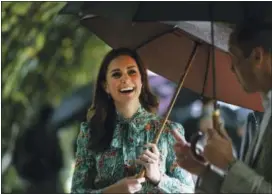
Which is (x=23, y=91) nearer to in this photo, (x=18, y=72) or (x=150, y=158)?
(x=18, y=72)

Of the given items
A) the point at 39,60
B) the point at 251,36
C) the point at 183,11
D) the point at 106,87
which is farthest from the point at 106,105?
the point at 39,60

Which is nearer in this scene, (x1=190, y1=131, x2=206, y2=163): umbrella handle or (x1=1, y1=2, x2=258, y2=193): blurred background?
(x1=190, y1=131, x2=206, y2=163): umbrella handle

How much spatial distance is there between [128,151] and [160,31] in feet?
1.27

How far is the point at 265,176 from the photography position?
1466mm

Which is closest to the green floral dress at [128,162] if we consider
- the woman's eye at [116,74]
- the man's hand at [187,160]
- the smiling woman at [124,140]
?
the smiling woman at [124,140]

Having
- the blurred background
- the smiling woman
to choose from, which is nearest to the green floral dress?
the smiling woman

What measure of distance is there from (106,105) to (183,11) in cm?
36

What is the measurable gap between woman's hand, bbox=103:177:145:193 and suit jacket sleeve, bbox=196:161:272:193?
24cm

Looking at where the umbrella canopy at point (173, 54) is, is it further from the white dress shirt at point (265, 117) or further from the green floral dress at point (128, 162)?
the white dress shirt at point (265, 117)

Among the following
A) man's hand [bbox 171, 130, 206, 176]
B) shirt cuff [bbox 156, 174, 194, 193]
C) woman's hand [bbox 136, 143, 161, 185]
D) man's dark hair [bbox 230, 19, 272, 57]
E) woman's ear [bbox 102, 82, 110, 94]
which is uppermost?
man's dark hair [bbox 230, 19, 272, 57]

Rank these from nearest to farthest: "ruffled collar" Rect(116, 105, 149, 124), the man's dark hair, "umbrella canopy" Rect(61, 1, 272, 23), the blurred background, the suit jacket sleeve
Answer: the suit jacket sleeve
the man's dark hair
"umbrella canopy" Rect(61, 1, 272, 23)
"ruffled collar" Rect(116, 105, 149, 124)
the blurred background

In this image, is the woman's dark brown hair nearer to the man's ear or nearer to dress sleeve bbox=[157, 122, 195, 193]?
dress sleeve bbox=[157, 122, 195, 193]

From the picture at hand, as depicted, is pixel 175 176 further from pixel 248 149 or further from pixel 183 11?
pixel 183 11

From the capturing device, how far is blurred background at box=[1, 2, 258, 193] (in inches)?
104
